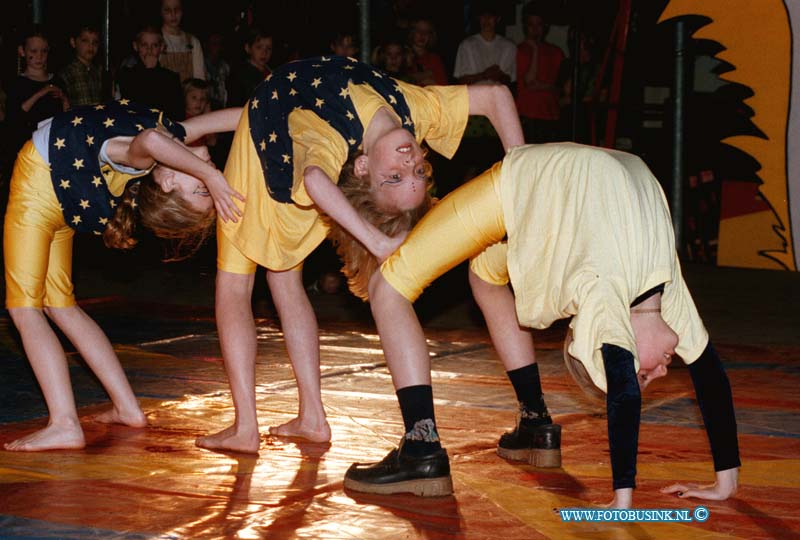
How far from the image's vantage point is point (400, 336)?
10.8ft

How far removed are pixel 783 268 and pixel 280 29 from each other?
437cm

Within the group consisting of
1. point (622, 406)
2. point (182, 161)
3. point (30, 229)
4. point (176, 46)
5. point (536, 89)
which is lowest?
point (622, 406)

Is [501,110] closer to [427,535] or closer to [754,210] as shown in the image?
[427,535]

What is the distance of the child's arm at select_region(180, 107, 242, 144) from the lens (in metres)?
4.01

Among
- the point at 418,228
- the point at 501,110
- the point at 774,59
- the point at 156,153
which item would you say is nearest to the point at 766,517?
the point at 418,228

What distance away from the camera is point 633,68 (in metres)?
10.3

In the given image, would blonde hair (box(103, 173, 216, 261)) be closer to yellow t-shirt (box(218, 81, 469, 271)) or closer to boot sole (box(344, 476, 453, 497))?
yellow t-shirt (box(218, 81, 469, 271))

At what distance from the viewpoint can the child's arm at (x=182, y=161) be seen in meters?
3.58

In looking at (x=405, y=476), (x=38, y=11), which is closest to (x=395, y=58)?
(x=38, y=11)

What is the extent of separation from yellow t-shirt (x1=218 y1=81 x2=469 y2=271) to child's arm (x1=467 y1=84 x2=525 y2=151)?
0.04 meters

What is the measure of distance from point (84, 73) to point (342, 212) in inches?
209

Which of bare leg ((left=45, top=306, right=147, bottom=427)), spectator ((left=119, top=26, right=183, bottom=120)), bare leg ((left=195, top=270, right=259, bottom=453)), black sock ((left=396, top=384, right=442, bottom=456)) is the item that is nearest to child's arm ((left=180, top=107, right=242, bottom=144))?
bare leg ((left=195, top=270, right=259, bottom=453))

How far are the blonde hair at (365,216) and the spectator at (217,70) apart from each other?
4673 mm

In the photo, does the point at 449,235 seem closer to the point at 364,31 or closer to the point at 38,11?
the point at 364,31
